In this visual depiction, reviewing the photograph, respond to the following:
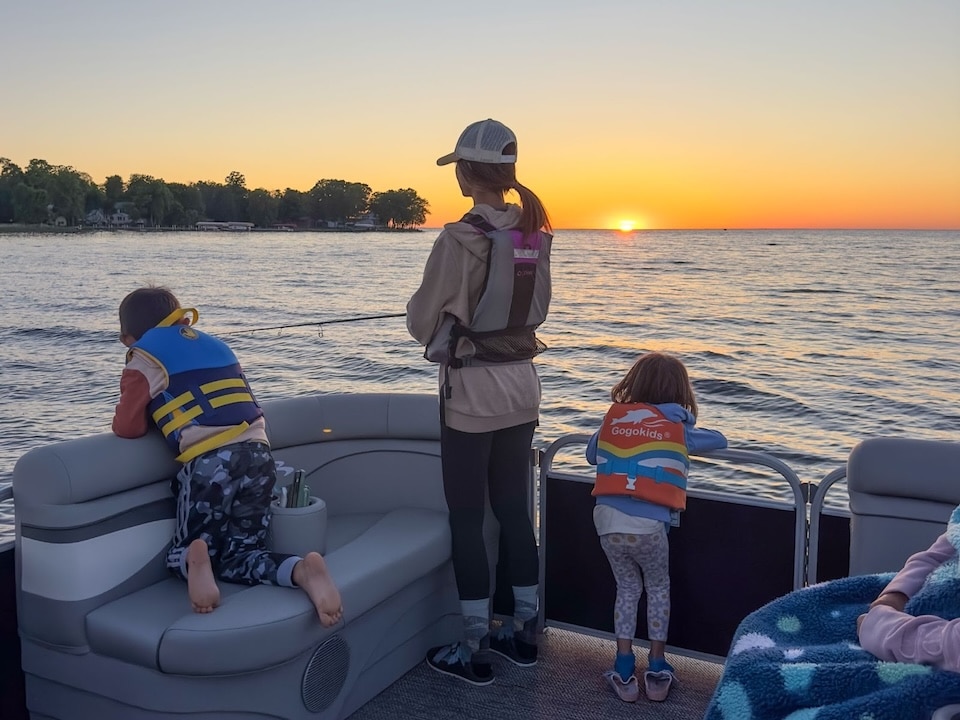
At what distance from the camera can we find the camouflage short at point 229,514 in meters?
2.50

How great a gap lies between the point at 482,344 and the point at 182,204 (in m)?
101

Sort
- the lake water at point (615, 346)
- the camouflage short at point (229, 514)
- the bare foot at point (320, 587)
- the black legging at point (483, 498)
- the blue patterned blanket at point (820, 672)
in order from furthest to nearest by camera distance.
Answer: the lake water at point (615, 346), the black legging at point (483, 498), the camouflage short at point (229, 514), the bare foot at point (320, 587), the blue patterned blanket at point (820, 672)

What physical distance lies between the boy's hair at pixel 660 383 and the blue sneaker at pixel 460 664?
95 cm

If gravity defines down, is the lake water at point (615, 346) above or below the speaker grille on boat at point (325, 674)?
below

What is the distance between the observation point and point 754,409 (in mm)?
13586

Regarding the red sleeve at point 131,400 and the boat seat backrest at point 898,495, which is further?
the red sleeve at point 131,400

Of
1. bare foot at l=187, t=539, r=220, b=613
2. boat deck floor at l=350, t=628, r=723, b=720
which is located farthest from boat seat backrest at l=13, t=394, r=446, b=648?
boat deck floor at l=350, t=628, r=723, b=720

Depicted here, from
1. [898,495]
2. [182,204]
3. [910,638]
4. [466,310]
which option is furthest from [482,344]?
[182,204]

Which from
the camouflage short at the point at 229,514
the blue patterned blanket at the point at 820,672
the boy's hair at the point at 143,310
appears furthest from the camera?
the boy's hair at the point at 143,310

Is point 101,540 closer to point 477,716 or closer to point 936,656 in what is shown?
point 477,716

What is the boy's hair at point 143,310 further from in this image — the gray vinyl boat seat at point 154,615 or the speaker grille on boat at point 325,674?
the speaker grille on boat at point 325,674

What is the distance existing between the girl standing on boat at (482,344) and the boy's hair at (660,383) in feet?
1.01

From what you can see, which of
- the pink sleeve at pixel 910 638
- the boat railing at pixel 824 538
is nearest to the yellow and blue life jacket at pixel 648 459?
the boat railing at pixel 824 538

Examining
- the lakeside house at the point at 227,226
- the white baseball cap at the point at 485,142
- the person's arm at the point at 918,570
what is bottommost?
the person's arm at the point at 918,570
